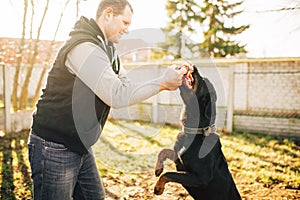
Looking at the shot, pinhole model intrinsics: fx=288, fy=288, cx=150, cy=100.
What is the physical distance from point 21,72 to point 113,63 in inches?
267

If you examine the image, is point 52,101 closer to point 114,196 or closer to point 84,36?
point 84,36

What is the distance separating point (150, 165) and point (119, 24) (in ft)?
12.1

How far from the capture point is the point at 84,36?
158 centimetres

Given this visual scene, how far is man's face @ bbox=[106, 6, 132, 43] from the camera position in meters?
1.69

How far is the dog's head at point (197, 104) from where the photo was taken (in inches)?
95.7

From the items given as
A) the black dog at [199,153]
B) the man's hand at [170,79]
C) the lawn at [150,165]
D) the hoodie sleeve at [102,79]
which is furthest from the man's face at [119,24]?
the lawn at [150,165]

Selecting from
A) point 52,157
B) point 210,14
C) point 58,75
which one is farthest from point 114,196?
point 210,14

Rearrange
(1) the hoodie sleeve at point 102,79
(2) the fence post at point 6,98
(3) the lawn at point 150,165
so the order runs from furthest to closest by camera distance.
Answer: (2) the fence post at point 6,98, (3) the lawn at point 150,165, (1) the hoodie sleeve at point 102,79

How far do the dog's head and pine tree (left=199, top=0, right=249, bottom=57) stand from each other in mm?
15321

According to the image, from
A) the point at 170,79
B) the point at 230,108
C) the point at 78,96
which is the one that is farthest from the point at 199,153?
the point at 230,108

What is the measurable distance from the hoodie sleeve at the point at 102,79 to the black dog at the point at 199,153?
0.70 metres

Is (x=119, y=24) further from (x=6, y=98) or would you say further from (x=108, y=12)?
(x=6, y=98)

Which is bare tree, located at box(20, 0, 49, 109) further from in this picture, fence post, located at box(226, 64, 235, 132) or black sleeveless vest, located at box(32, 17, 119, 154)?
black sleeveless vest, located at box(32, 17, 119, 154)

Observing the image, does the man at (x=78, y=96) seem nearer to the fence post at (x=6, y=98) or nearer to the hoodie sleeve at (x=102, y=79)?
the hoodie sleeve at (x=102, y=79)
